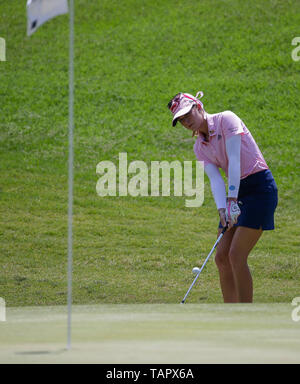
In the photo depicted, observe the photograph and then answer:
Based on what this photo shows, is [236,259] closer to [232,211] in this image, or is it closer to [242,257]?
[242,257]

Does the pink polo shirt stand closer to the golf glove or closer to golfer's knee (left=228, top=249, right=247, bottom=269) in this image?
the golf glove

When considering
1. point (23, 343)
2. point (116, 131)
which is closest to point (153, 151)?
point (116, 131)

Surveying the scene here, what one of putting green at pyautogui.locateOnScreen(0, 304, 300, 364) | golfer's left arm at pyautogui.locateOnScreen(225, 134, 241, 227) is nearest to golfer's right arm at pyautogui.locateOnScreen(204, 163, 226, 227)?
golfer's left arm at pyautogui.locateOnScreen(225, 134, 241, 227)

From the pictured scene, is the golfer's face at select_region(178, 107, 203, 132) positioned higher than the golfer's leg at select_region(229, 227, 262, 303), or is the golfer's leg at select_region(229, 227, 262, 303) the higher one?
the golfer's face at select_region(178, 107, 203, 132)

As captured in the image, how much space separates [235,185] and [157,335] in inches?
70.1

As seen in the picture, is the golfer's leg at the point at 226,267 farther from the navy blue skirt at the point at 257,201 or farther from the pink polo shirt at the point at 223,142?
the pink polo shirt at the point at 223,142

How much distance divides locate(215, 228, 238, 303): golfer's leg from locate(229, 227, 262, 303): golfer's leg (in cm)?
17

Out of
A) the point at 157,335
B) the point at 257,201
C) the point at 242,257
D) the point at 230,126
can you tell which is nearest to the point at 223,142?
the point at 230,126

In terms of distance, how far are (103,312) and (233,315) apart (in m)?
0.94

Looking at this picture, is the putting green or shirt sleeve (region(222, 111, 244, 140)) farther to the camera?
shirt sleeve (region(222, 111, 244, 140))

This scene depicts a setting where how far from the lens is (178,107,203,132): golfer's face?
214 inches

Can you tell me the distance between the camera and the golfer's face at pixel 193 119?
5.45m

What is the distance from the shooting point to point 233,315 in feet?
15.1

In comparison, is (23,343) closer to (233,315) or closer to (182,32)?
(233,315)
